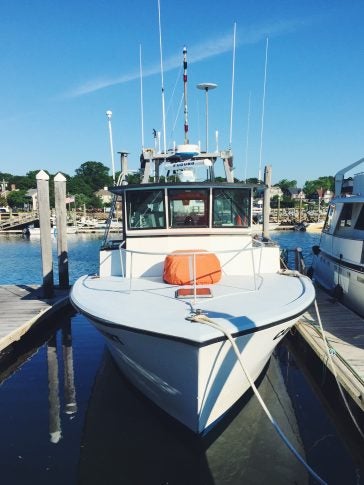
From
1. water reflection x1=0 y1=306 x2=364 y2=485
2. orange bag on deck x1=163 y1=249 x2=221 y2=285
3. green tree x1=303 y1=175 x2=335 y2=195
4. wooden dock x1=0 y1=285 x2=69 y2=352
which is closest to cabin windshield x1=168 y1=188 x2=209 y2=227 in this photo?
orange bag on deck x1=163 y1=249 x2=221 y2=285

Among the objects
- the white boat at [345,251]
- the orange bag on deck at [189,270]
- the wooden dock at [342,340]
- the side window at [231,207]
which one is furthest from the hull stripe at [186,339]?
the white boat at [345,251]

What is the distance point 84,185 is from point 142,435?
383 feet

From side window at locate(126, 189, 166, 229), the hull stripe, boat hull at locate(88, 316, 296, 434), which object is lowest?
boat hull at locate(88, 316, 296, 434)

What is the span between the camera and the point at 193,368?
5.48m

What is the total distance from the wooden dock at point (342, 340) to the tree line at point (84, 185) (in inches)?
2781

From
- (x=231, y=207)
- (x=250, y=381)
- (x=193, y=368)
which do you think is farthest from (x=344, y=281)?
(x=193, y=368)

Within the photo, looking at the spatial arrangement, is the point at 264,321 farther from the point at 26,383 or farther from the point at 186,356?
the point at 26,383

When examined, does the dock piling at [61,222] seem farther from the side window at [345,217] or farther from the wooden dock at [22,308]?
the side window at [345,217]

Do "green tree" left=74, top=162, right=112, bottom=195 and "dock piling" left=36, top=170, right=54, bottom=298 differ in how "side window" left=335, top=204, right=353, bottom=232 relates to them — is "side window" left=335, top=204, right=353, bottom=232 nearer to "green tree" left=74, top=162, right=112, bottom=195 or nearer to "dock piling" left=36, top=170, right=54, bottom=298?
"dock piling" left=36, top=170, right=54, bottom=298

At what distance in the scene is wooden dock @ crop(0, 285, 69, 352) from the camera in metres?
9.84

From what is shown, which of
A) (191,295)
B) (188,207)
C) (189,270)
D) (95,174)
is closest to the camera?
(191,295)

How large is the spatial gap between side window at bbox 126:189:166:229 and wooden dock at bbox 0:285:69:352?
157 inches

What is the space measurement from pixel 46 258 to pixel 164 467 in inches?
341

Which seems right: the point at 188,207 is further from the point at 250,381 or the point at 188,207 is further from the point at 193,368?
the point at 250,381
